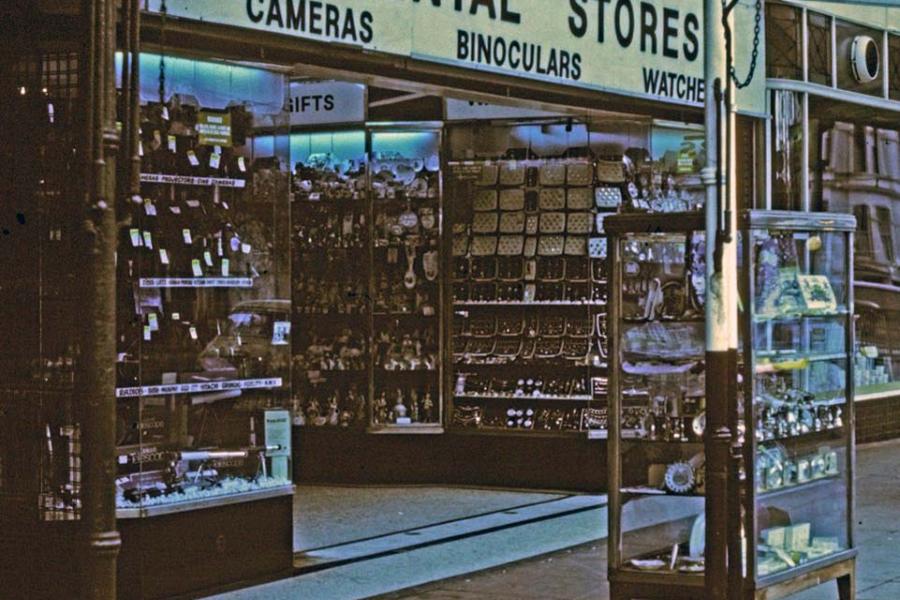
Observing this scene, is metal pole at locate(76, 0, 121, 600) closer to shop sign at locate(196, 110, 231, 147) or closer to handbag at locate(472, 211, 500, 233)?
shop sign at locate(196, 110, 231, 147)

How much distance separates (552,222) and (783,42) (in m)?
3.71

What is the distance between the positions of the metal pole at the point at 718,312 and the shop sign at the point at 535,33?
317cm

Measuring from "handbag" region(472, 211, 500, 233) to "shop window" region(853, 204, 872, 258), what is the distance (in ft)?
20.0

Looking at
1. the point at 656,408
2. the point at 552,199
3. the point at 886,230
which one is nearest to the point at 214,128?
the point at 656,408

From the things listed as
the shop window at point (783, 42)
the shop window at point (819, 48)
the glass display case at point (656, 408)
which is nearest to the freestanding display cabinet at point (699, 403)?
the glass display case at point (656, 408)

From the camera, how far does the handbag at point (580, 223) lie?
46.7 ft

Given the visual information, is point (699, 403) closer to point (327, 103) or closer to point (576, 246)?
point (576, 246)

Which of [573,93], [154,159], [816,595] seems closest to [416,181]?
[573,93]

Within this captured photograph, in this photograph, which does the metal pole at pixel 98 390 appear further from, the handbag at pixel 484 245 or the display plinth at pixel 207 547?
the handbag at pixel 484 245

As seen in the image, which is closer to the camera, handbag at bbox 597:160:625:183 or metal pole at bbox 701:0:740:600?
metal pole at bbox 701:0:740:600

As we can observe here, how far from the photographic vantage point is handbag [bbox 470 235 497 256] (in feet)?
47.2

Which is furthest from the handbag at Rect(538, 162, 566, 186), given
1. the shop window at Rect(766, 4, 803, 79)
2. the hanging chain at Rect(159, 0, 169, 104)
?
the hanging chain at Rect(159, 0, 169, 104)

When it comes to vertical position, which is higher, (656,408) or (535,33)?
(535,33)

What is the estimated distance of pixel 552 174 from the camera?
14367 millimetres
